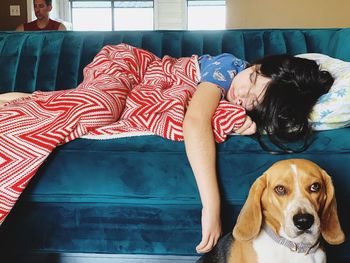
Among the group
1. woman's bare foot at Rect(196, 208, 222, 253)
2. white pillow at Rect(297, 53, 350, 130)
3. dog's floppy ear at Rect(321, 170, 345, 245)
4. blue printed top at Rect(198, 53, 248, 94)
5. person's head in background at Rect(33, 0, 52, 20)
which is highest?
person's head in background at Rect(33, 0, 52, 20)

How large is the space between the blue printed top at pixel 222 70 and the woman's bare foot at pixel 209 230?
1.55ft

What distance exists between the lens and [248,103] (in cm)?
164

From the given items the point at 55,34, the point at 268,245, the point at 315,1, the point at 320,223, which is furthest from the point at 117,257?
the point at 315,1

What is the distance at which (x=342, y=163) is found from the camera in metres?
1.46

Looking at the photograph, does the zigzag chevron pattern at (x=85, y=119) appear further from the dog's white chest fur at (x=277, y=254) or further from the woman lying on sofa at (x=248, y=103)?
the dog's white chest fur at (x=277, y=254)

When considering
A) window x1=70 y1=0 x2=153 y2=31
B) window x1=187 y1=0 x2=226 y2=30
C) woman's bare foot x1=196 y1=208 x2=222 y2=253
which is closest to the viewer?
woman's bare foot x1=196 y1=208 x2=222 y2=253

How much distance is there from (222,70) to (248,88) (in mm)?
116

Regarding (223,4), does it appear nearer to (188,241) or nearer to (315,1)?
(315,1)

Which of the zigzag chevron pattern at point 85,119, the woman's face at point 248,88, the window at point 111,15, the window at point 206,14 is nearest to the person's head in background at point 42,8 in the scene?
the window at point 111,15

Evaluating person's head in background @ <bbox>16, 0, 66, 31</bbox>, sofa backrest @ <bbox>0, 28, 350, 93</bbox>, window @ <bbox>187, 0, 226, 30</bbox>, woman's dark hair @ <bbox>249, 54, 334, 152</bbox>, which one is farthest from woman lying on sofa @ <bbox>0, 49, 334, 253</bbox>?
window @ <bbox>187, 0, 226, 30</bbox>

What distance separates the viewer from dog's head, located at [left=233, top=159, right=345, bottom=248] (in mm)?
1114

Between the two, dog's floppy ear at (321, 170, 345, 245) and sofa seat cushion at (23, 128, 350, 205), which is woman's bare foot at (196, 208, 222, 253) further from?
dog's floppy ear at (321, 170, 345, 245)

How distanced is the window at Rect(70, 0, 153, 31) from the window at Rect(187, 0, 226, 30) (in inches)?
21.5

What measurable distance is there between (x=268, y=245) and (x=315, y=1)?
369cm
